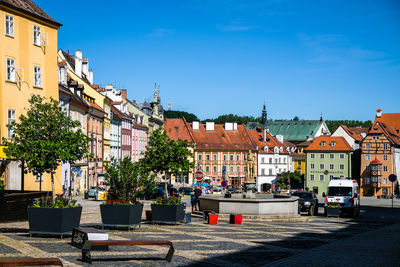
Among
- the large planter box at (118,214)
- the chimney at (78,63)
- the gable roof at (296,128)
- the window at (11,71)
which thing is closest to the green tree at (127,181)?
the large planter box at (118,214)

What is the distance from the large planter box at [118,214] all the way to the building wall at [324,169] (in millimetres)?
87402

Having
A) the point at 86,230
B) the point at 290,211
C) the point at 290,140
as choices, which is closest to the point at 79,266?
the point at 86,230

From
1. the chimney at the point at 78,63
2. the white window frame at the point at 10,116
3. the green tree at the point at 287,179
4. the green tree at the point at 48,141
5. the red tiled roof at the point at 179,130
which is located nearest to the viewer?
the green tree at the point at 48,141

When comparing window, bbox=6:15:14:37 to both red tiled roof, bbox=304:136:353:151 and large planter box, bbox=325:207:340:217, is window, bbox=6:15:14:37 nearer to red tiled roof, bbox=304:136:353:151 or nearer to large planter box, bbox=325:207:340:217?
large planter box, bbox=325:207:340:217

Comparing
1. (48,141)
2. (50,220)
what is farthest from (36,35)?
(50,220)

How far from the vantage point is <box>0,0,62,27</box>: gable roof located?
117 feet

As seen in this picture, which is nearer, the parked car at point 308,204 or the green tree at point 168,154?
the parked car at point 308,204

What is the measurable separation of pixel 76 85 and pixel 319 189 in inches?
2435

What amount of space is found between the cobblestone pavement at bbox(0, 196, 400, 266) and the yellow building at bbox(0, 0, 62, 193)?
15008 millimetres

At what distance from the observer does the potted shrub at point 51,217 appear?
17.0 m

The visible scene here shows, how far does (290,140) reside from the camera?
14912 centimetres

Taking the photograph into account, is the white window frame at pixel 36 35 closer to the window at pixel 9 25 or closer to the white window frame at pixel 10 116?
the window at pixel 9 25

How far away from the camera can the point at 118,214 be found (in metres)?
20.1

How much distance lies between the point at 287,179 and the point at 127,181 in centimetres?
9202
